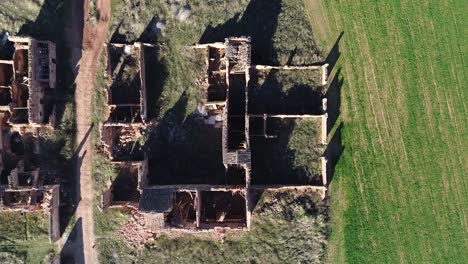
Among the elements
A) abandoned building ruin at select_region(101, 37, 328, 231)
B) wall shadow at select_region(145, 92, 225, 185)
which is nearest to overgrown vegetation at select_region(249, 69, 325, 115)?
abandoned building ruin at select_region(101, 37, 328, 231)

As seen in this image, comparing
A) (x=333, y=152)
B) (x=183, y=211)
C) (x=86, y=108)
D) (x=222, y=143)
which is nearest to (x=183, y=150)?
(x=222, y=143)

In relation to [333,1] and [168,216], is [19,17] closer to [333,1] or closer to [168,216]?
[168,216]

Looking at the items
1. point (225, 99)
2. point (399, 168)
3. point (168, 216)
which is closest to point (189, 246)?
point (168, 216)

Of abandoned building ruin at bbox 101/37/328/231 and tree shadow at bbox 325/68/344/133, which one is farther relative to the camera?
tree shadow at bbox 325/68/344/133

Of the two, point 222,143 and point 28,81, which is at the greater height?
point 28,81

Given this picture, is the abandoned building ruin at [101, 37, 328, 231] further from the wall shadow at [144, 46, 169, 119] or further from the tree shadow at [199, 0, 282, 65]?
the tree shadow at [199, 0, 282, 65]

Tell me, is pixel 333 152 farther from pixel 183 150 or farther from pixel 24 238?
pixel 24 238
